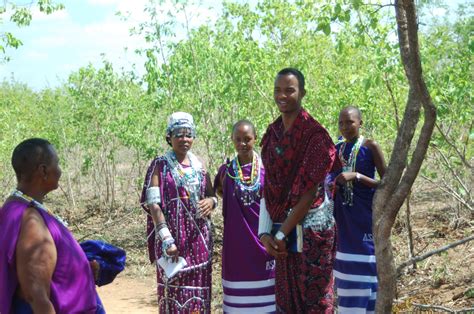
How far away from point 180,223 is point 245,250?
505mm

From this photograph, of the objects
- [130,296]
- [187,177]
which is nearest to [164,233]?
[187,177]

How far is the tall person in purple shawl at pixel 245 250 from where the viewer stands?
14.9 ft

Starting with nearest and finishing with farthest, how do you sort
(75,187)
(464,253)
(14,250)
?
(14,250)
(464,253)
(75,187)

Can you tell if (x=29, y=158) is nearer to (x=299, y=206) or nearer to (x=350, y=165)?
(x=299, y=206)

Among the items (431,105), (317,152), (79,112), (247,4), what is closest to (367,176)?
(317,152)

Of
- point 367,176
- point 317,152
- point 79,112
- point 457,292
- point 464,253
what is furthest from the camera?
point 79,112

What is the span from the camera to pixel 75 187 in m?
14.7

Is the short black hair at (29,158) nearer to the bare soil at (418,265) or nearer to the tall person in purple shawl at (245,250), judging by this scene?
the tall person in purple shawl at (245,250)

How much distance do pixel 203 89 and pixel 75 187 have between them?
6.99 metres

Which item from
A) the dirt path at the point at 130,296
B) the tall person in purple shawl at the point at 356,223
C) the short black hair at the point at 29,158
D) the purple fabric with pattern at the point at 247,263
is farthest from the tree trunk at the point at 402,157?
the dirt path at the point at 130,296

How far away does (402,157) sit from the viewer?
2432 millimetres

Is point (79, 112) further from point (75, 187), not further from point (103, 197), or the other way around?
point (75, 187)

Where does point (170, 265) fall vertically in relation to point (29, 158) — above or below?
below

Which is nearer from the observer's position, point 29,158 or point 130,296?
point 29,158
